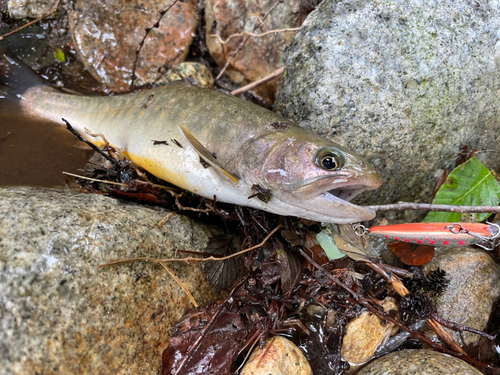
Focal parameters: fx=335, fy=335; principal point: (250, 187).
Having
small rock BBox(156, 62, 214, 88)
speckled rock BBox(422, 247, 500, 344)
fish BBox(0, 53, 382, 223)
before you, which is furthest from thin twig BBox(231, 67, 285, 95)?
speckled rock BBox(422, 247, 500, 344)

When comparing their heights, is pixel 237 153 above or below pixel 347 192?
above

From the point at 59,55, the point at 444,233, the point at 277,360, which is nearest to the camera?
the point at 277,360

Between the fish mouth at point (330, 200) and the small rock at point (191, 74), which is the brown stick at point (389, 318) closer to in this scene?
the fish mouth at point (330, 200)

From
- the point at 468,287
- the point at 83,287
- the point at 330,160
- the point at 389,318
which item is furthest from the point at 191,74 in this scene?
the point at 468,287

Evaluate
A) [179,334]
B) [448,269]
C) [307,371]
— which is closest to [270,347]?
[307,371]

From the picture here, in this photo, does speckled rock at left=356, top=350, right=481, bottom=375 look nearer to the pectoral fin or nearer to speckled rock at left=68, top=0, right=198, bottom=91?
the pectoral fin

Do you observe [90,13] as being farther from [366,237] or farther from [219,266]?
[366,237]

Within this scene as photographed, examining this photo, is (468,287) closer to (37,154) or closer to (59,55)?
(37,154)
